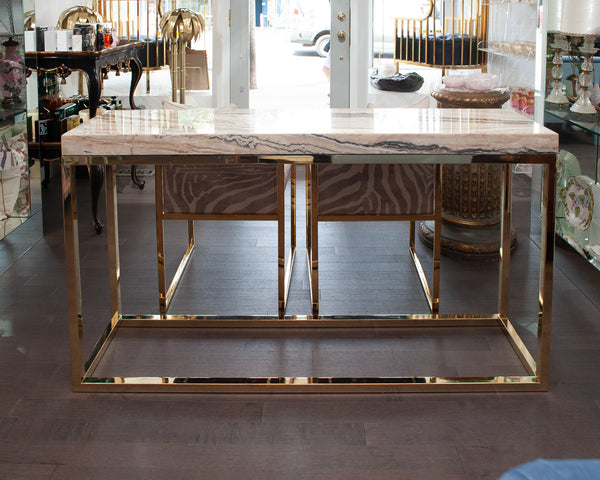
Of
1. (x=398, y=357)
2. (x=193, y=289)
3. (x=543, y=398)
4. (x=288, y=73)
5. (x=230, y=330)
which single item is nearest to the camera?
(x=543, y=398)

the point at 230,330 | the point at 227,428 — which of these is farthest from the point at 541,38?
the point at 227,428

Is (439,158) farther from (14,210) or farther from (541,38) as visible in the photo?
(541,38)

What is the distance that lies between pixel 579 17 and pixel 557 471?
303 centimetres

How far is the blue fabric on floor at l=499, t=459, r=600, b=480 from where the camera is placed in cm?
79

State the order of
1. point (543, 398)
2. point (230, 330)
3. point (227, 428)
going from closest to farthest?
point (227, 428)
point (543, 398)
point (230, 330)

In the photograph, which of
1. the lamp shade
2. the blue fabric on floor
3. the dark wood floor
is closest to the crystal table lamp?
the lamp shade

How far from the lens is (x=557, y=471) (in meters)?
0.80

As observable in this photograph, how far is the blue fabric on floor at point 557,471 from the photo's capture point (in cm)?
79

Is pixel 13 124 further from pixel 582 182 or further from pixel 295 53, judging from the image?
pixel 295 53

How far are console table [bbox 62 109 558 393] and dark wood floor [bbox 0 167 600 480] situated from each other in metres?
0.06

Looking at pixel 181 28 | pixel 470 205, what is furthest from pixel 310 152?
pixel 181 28

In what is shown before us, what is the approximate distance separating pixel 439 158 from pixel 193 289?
1515 mm

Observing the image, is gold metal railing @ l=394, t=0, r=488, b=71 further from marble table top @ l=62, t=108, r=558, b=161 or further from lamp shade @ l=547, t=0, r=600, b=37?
marble table top @ l=62, t=108, r=558, b=161

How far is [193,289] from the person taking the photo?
11.4ft
